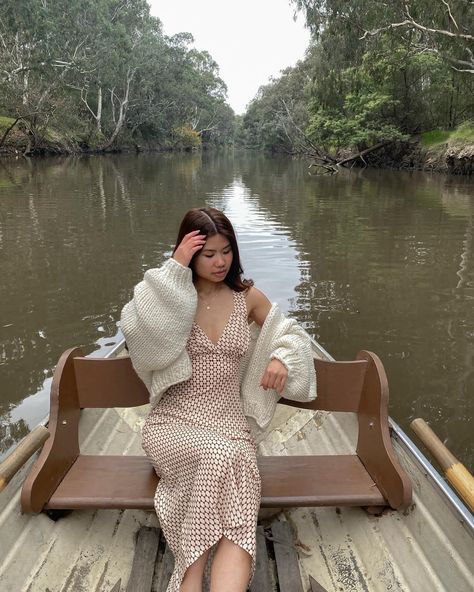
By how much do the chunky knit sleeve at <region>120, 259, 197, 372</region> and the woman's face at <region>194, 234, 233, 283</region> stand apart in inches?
3.3

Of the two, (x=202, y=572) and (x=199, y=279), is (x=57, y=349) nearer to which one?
(x=199, y=279)

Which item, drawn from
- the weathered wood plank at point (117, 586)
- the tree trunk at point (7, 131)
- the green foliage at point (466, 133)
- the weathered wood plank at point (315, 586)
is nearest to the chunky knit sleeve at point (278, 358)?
the weathered wood plank at point (315, 586)

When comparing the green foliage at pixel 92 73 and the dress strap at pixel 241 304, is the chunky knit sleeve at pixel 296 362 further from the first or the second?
the green foliage at pixel 92 73

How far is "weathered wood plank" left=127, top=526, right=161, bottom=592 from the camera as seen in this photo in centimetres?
198

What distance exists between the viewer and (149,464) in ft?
7.89

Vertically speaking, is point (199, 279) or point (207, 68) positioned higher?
point (207, 68)

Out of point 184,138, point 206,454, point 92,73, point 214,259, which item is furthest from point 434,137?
point 184,138

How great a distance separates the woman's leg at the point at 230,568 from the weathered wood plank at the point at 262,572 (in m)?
0.32

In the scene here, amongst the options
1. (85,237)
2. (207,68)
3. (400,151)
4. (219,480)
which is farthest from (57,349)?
(207,68)

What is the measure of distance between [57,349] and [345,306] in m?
3.62

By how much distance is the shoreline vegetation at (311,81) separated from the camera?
17.7 m

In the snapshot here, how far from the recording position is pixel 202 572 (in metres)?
1.76

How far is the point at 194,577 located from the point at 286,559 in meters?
0.54

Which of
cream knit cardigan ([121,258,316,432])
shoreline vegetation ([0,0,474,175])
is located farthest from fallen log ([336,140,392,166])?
cream knit cardigan ([121,258,316,432])
